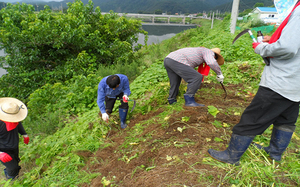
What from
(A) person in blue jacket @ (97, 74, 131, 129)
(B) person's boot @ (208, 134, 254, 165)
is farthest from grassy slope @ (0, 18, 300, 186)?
(A) person in blue jacket @ (97, 74, 131, 129)

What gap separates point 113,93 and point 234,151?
2484 mm

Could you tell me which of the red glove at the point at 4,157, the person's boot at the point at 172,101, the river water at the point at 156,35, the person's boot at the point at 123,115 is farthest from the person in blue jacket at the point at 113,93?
the river water at the point at 156,35

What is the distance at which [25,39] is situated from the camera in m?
7.64

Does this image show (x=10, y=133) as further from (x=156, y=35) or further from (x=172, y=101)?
(x=156, y=35)

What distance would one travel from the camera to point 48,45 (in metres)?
8.56

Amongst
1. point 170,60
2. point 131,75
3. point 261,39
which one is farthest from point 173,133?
point 131,75

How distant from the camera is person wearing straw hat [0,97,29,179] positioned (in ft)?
9.43

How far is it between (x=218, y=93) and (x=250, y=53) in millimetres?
3494

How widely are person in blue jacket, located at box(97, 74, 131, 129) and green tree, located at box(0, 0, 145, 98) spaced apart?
480cm

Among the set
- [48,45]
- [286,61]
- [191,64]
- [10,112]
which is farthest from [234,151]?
[48,45]

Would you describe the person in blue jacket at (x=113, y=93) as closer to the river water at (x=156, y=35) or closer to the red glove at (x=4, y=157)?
the red glove at (x=4, y=157)

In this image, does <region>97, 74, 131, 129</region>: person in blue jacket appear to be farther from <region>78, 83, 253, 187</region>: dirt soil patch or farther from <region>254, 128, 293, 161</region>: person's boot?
<region>254, 128, 293, 161</region>: person's boot

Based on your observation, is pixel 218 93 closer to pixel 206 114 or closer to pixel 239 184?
pixel 206 114

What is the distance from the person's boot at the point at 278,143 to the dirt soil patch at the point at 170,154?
1.74 ft
